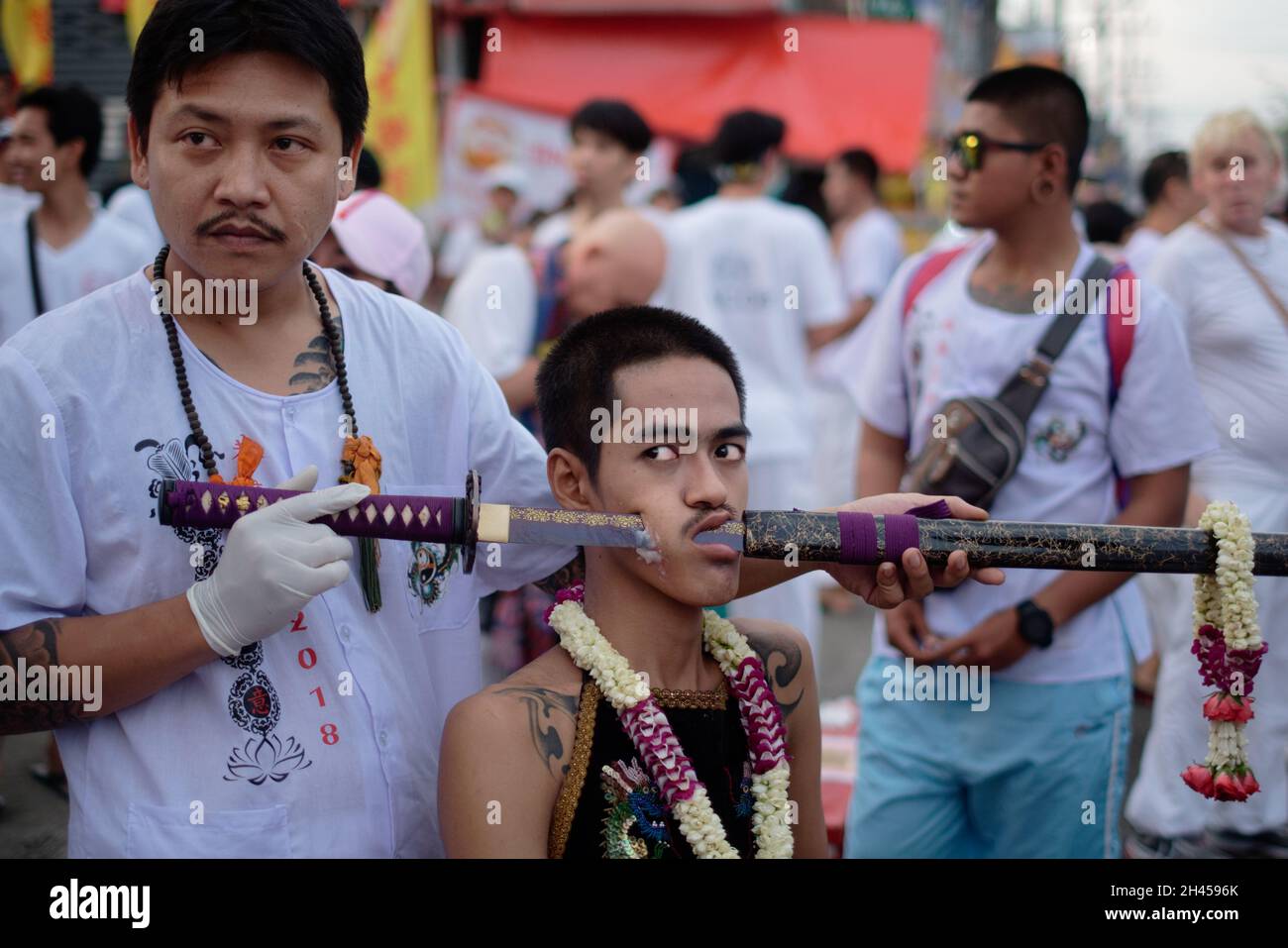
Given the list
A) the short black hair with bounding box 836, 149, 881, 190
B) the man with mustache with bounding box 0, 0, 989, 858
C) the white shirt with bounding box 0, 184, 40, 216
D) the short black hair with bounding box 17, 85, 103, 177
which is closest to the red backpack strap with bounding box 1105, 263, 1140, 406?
the man with mustache with bounding box 0, 0, 989, 858

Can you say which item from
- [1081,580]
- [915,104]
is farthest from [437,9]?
[1081,580]

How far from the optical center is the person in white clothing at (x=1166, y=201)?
289 inches

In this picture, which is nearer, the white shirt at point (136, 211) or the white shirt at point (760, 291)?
the white shirt at point (760, 291)

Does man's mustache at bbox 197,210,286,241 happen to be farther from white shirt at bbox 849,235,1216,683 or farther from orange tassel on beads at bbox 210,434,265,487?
white shirt at bbox 849,235,1216,683

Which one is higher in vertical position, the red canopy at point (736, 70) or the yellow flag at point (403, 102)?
the red canopy at point (736, 70)

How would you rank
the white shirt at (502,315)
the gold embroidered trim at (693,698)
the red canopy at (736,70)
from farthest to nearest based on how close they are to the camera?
1. the red canopy at (736,70)
2. the white shirt at (502,315)
3. the gold embroidered trim at (693,698)

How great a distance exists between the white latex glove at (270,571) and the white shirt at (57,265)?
13.9ft

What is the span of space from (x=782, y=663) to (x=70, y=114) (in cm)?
509

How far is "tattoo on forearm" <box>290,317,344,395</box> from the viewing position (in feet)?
6.91

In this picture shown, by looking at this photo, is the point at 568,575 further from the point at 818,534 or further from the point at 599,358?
the point at 818,534

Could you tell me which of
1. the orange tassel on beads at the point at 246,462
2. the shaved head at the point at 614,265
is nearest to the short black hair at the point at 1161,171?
the shaved head at the point at 614,265

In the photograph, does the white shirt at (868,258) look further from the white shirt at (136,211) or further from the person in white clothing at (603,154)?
the white shirt at (136,211)
